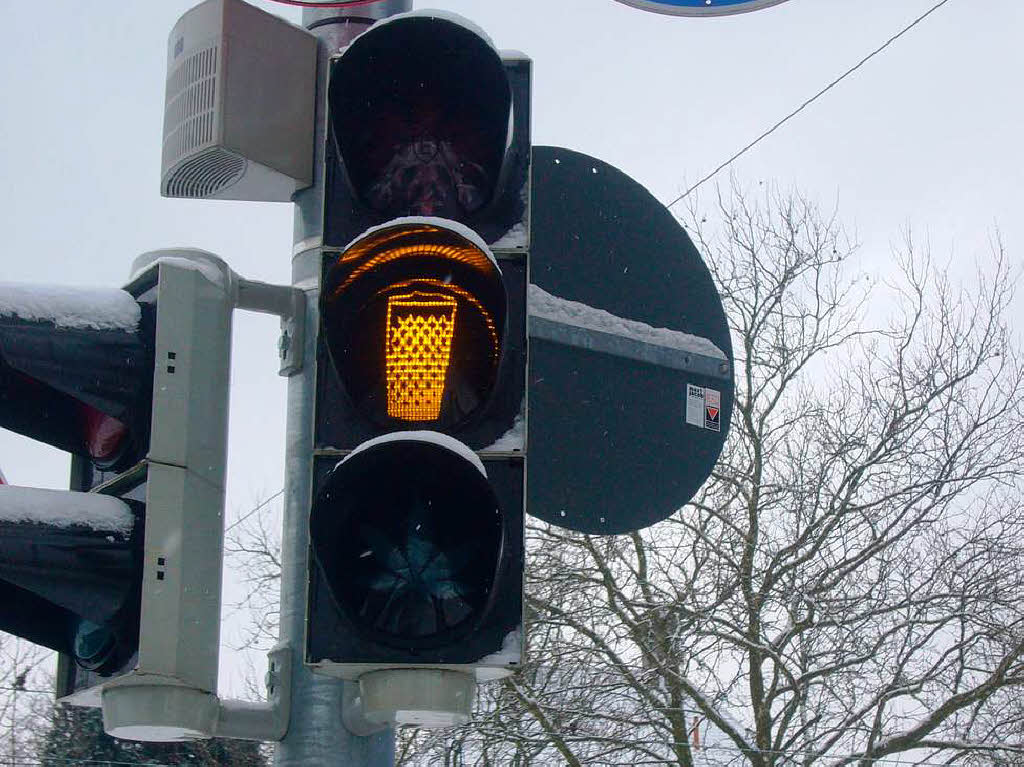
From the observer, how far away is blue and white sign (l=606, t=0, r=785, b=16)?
287 centimetres

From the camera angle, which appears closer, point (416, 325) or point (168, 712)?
point (168, 712)

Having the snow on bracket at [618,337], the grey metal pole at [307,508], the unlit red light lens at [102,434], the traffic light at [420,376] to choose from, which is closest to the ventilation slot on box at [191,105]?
the grey metal pole at [307,508]

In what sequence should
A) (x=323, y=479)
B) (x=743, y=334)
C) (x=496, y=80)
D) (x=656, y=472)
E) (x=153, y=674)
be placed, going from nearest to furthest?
1. (x=153, y=674)
2. (x=323, y=479)
3. (x=496, y=80)
4. (x=656, y=472)
5. (x=743, y=334)

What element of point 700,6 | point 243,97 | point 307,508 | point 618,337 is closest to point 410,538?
point 307,508

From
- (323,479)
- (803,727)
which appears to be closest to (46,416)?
(323,479)

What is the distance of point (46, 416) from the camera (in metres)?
2.43

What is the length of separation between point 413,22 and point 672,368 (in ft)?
3.87

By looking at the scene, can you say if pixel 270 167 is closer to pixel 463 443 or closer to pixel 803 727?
pixel 463 443

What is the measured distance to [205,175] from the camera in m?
2.76

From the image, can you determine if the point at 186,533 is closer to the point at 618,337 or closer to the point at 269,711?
the point at 269,711

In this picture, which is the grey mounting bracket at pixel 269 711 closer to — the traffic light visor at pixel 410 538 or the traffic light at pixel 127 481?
Answer: the traffic light at pixel 127 481

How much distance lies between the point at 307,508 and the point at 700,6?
1246mm

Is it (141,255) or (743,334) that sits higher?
(743,334)

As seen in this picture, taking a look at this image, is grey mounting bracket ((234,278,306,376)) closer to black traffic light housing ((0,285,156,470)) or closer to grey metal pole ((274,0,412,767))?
grey metal pole ((274,0,412,767))
